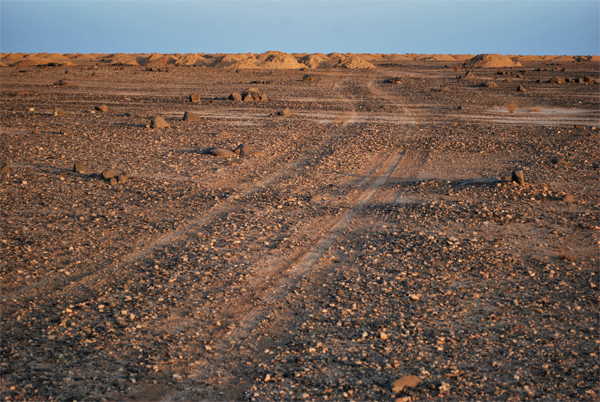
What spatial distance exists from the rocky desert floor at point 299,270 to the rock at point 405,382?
1 centimetres

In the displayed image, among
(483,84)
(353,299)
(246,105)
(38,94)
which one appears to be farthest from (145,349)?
(483,84)

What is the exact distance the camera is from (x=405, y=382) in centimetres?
411

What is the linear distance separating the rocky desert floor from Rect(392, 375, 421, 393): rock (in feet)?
0.04

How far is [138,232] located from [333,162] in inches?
222

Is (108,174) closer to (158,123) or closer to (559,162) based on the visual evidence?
(158,123)

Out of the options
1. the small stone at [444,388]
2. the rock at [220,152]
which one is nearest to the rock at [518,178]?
the rock at [220,152]

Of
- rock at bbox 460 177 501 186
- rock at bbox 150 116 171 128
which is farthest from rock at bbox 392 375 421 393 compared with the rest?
rock at bbox 150 116 171 128

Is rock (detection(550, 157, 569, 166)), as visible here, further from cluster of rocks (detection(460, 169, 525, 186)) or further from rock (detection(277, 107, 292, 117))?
rock (detection(277, 107, 292, 117))

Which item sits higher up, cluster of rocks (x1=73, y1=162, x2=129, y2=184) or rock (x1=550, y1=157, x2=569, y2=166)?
rock (x1=550, y1=157, x2=569, y2=166)

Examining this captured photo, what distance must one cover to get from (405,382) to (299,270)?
2.50 meters

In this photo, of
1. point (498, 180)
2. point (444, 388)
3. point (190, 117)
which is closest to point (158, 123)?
point (190, 117)

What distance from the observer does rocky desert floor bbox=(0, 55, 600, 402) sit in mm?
4285

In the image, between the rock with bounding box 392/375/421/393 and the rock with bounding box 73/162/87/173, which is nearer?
the rock with bounding box 392/375/421/393

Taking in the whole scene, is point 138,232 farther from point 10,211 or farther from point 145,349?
point 145,349
